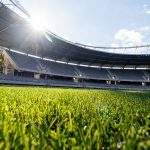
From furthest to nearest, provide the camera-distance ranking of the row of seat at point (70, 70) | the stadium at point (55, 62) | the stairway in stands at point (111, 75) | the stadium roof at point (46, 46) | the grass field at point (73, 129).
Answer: the stairway in stands at point (111, 75)
the row of seat at point (70, 70)
the stadium at point (55, 62)
the stadium roof at point (46, 46)
the grass field at point (73, 129)

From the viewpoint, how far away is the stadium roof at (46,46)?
37556 millimetres

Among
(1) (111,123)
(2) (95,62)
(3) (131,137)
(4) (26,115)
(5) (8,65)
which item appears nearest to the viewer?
(3) (131,137)

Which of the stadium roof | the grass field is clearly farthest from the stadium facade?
the grass field

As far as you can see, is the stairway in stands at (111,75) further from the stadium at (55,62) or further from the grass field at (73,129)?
the grass field at (73,129)

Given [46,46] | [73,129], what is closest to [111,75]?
[46,46]

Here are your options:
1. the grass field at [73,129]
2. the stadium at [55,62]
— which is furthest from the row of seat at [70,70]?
the grass field at [73,129]

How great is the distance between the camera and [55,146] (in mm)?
1160

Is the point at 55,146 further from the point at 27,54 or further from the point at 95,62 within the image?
the point at 95,62

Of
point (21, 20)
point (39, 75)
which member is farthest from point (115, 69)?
point (21, 20)

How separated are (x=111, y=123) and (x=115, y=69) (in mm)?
70527

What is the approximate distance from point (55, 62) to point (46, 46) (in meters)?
10.8

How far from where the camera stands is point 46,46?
51.2m

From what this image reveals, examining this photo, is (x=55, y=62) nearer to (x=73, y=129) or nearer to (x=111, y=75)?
(x=111, y=75)

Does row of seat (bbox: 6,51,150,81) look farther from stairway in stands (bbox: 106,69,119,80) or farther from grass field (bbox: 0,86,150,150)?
grass field (bbox: 0,86,150,150)
